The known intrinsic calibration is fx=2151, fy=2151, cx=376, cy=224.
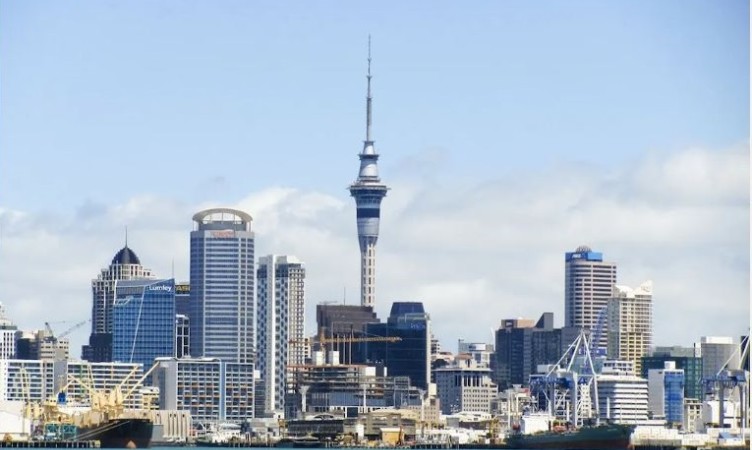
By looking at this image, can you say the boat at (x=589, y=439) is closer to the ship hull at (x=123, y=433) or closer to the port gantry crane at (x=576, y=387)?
the port gantry crane at (x=576, y=387)

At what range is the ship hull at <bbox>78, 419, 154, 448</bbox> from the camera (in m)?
138

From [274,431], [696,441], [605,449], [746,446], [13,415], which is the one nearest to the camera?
[746,446]

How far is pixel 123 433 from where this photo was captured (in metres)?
139

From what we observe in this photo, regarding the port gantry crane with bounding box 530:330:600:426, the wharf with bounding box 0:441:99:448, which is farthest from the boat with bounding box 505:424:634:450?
the wharf with bounding box 0:441:99:448

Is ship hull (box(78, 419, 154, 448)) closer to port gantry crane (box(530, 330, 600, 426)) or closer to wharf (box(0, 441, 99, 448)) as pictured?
wharf (box(0, 441, 99, 448))

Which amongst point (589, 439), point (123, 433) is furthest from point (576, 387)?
point (123, 433)

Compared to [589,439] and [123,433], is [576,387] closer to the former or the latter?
[589,439]

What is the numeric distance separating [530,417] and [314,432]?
57.8ft

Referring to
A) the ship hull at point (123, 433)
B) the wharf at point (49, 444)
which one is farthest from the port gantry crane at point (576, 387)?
the wharf at point (49, 444)

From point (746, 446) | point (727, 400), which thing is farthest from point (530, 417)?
point (746, 446)

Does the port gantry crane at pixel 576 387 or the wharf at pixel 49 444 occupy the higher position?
the port gantry crane at pixel 576 387

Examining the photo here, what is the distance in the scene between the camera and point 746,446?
12556 centimetres

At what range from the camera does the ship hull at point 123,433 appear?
13825 centimetres

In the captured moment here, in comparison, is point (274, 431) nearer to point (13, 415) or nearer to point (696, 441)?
point (13, 415)
